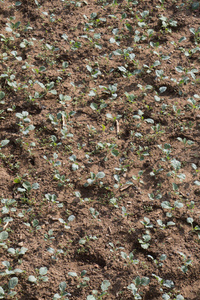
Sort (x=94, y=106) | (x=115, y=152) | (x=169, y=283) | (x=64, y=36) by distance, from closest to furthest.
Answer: (x=169, y=283), (x=115, y=152), (x=94, y=106), (x=64, y=36)

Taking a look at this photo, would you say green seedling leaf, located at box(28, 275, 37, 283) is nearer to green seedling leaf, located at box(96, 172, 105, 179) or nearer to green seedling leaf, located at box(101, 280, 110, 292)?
green seedling leaf, located at box(101, 280, 110, 292)

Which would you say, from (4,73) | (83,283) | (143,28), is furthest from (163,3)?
(83,283)

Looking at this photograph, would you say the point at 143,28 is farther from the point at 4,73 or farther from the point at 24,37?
the point at 4,73

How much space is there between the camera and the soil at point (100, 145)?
2.81m

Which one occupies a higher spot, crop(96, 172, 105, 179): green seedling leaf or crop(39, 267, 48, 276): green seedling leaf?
crop(96, 172, 105, 179): green seedling leaf

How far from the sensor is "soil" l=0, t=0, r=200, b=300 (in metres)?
2.81

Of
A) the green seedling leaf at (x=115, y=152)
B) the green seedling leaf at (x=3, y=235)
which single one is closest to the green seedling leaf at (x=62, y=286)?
the green seedling leaf at (x=3, y=235)

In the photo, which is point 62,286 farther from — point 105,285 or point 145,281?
point 145,281

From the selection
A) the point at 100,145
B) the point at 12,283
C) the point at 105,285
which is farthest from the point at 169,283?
the point at 100,145

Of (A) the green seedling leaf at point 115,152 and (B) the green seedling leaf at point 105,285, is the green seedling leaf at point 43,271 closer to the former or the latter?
(B) the green seedling leaf at point 105,285

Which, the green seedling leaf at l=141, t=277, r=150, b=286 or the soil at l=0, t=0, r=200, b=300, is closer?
the green seedling leaf at l=141, t=277, r=150, b=286

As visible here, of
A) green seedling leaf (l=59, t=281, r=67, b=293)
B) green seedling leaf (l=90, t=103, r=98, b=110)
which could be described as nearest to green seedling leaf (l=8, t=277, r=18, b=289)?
green seedling leaf (l=59, t=281, r=67, b=293)

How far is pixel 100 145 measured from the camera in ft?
10.8

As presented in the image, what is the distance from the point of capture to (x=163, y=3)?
176 inches
